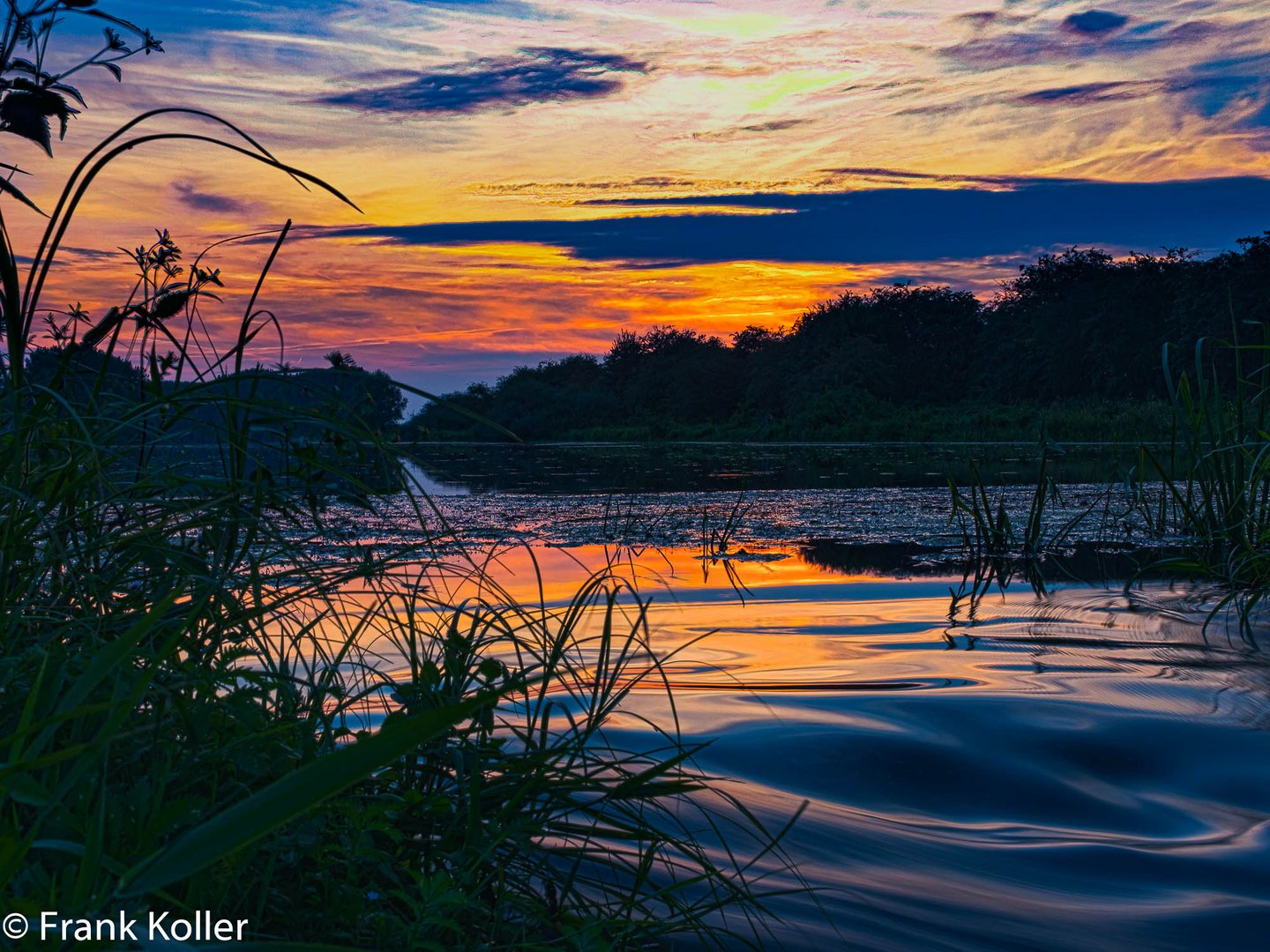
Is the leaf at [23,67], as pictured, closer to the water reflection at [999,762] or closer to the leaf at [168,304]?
the leaf at [168,304]

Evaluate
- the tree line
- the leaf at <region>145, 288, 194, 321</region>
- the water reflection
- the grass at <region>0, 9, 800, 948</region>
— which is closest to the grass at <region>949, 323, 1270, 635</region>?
the water reflection

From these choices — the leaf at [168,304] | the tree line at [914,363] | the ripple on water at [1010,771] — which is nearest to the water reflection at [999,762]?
the ripple on water at [1010,771]

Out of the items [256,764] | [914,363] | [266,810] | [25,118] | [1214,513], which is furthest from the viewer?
[914,363]

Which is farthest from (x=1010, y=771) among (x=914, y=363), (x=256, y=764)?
(x=914, y=363)

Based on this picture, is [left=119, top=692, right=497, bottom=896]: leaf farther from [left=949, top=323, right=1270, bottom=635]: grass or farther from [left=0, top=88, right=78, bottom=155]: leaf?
[left=949, top=323, right=1270, bottom=635]: grass

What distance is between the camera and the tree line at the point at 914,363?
89.9 ft

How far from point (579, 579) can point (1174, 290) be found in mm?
34096

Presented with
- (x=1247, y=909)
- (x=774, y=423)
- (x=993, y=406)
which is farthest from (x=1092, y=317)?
(x=1247, y=909)

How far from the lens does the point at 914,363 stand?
3603 cm

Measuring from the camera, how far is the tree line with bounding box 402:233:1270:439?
27.4 metres

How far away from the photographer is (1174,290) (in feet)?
108

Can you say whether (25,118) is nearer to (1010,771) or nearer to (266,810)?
(266,810)

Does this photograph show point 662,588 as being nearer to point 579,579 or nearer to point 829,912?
point 579,579

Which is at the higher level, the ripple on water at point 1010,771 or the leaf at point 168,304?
the leaf at point 168,304
